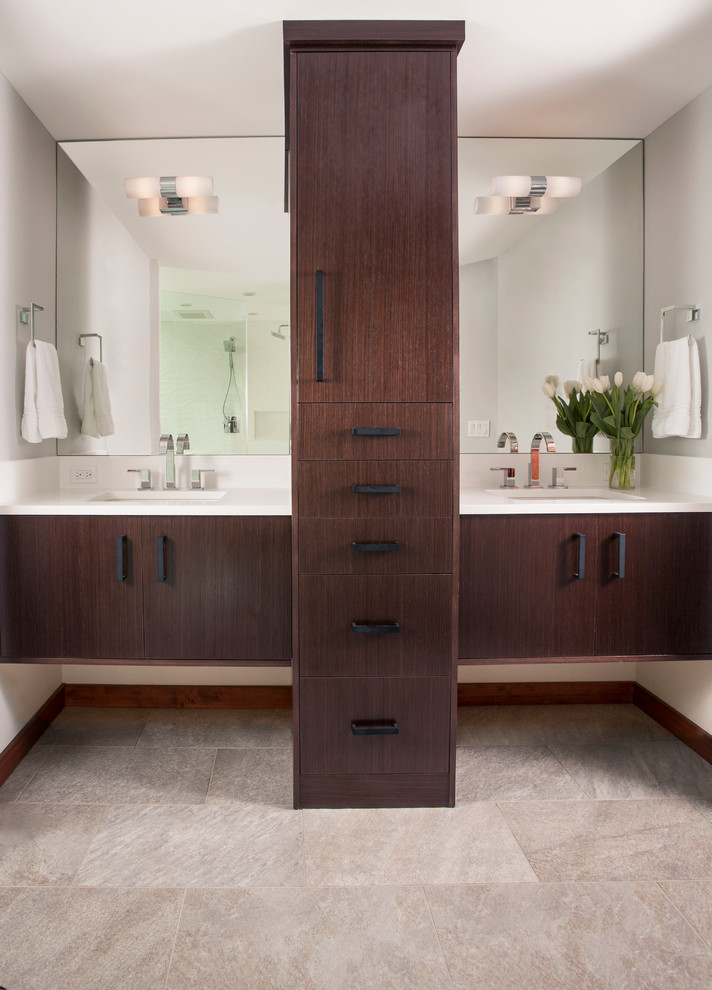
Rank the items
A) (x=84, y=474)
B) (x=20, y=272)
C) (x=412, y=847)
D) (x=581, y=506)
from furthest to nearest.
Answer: (x=84, y=474) < (x=20, y=272) < (x=581, y=506) < (x=412, y=847)

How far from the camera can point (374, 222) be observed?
1.90 metres

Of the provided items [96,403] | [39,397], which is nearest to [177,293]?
[96,403]

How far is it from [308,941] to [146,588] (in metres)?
1.06

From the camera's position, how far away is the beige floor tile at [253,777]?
6.73 ft

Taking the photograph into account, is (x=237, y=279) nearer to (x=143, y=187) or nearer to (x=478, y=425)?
(x=143, y=187)

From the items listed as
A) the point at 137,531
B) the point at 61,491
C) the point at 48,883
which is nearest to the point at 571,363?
the point at 137,531

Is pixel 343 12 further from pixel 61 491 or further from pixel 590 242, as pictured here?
pixel 61 491

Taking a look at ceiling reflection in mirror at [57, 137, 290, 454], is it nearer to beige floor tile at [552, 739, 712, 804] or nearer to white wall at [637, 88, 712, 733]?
white wall at [637, 88, 712, 733]

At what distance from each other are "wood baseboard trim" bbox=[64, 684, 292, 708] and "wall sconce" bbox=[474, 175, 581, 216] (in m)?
2.00

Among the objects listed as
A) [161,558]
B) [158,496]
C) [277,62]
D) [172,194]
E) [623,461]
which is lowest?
[161,558]

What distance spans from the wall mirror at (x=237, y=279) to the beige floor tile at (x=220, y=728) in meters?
1.01

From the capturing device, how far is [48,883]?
166cm

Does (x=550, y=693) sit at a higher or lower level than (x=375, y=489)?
lower

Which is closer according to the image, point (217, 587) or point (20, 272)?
point (217, 587)
